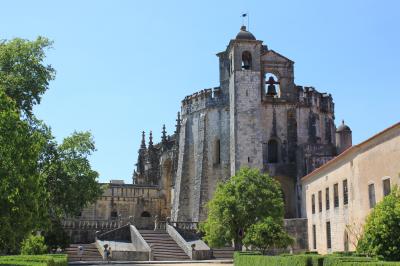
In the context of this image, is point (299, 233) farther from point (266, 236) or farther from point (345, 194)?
point (266, 236)

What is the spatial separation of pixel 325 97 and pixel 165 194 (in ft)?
68.3

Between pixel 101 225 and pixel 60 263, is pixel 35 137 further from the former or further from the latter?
pixel 101 225

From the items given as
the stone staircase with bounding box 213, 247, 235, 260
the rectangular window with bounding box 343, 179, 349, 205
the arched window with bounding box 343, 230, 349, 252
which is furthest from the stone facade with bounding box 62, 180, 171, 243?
the rectangular window with bounding box 343, 179, 349, 205

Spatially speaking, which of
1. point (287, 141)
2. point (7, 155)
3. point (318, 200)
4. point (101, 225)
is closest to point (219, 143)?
point (287, 141)

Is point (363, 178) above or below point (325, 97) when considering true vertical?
below

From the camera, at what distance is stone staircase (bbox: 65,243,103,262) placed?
35219 millimetres

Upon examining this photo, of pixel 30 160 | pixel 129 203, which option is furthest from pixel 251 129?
pixel 30 160

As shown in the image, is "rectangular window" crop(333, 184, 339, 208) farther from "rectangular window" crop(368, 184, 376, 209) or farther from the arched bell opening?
the arched bell opening

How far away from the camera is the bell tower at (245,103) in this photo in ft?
148

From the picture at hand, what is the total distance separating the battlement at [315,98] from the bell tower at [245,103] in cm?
453

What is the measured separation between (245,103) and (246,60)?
4473 mm

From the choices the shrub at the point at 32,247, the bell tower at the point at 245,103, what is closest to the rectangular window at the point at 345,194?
the bell tower at the point at 245,103

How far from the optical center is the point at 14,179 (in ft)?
55.1

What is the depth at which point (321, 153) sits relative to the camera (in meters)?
44.5
